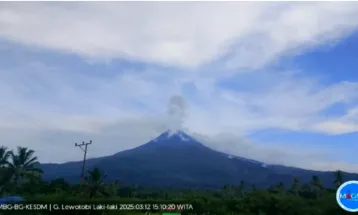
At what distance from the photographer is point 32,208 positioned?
18562mm

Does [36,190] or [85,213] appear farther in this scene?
[36,190]

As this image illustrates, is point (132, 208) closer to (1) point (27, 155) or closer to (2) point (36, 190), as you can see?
(2) point (36, 190)

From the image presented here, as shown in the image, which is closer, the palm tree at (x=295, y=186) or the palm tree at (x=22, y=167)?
the palm tree at (x=22, y=167)

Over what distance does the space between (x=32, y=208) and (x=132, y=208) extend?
4.62m

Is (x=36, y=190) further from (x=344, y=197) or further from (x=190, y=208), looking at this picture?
(x=344, y=197)

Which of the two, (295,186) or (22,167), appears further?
(295,186)

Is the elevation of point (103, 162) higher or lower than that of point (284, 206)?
higher

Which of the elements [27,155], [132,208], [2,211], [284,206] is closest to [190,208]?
→ [132,208]

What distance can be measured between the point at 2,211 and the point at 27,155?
2092 cm

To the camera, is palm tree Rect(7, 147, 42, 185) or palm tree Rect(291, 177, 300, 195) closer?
palm tree Rect(7, 147, 42, 185)

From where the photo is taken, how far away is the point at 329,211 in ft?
59.1

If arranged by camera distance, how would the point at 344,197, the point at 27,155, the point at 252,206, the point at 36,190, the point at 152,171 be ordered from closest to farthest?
1. the point at 344,197
2. the point at 252,206
3. the point at 36,190
4. the point at 27,155
5. the point at 152,171

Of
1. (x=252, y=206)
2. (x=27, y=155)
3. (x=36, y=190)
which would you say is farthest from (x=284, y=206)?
(x=27, y=155)

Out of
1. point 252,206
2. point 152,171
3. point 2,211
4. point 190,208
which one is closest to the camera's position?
point 2,211
